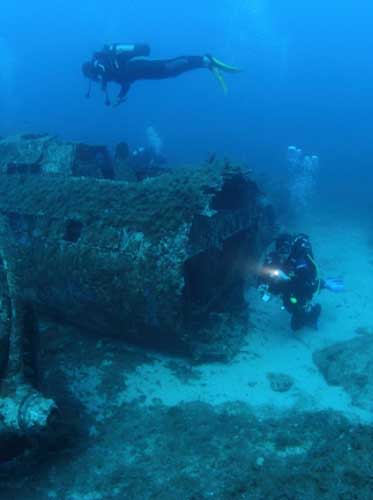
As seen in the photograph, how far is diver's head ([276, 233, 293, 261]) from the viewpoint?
6.22 metres

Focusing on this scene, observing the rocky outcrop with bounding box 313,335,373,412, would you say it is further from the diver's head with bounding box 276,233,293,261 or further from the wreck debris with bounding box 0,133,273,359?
the diver's head with bounding box 276,233,293,261

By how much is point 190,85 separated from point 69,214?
319 feet

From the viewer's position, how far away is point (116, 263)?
4859 mm

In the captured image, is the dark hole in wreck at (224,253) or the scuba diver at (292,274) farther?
the scuba diver at (292,274)

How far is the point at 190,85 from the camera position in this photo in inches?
3757

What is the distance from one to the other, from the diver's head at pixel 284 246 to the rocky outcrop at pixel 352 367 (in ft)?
4.72

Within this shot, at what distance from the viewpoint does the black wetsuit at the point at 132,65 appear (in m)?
8.82

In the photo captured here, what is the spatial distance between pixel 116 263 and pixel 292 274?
2.63 m

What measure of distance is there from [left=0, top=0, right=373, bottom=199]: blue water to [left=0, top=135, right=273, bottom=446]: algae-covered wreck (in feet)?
20.4

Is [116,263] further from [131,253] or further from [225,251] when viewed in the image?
[225,251]

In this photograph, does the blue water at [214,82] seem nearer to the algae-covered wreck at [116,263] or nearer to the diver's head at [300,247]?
the algae-covered wreck at [116,263]

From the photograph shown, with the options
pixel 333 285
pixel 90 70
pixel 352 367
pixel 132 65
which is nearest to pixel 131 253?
pixel 352 367

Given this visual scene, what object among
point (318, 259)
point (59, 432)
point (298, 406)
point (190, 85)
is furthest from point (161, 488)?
point (190, 85)

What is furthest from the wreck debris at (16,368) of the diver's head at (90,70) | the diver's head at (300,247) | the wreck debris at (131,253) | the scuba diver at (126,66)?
the diver's head at (90,70)
